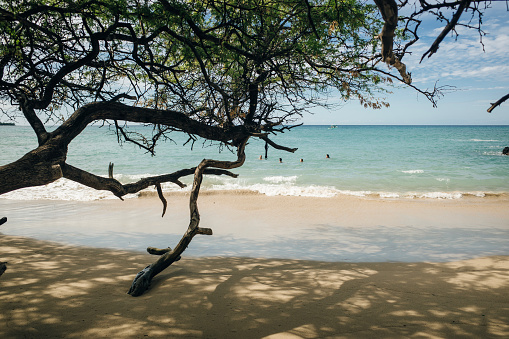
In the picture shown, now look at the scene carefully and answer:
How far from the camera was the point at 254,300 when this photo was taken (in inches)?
173

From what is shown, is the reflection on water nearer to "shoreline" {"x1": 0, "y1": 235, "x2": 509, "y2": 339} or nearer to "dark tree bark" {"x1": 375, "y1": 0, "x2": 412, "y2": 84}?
"shoreline" {"x1": 0, "y1": 235, "x2": 509, "y2": 339}

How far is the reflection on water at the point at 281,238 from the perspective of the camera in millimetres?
7246

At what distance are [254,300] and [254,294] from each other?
21cm

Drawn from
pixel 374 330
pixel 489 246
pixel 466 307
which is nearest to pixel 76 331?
pixel 374 330

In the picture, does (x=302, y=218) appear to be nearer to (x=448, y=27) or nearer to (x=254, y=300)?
(x=254, y=300)

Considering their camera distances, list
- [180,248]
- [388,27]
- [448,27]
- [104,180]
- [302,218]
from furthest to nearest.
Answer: [302,218], [104,180], [180,248], [388,27], [448,27]

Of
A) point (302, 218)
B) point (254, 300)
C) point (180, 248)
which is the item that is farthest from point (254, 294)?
point (302, 218)

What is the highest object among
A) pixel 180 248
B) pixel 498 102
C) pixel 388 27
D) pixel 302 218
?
pixel 388 27

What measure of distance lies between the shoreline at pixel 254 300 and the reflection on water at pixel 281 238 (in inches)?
32.1

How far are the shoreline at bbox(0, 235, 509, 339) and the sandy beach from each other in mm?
14

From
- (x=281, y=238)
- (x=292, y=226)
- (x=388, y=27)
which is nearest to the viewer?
(x=388, y=27)

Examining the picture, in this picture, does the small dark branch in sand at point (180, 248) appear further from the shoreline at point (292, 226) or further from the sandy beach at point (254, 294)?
the shoreline at point (292, 226)

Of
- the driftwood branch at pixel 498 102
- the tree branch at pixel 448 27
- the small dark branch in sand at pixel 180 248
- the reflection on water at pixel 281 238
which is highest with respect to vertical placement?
the tree branch at pixel 448 27

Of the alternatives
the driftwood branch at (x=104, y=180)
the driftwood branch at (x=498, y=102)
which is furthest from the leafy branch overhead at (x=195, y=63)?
the driftwood branch at (x=498, y=102)
